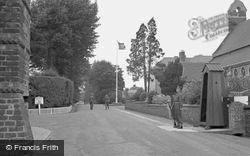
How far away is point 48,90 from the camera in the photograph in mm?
26484

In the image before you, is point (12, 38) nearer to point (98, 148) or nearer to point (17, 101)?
point (17, 101)

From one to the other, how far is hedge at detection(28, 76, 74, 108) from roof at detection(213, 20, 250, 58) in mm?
31753

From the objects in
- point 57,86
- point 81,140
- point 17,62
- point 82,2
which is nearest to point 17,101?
point 17,62

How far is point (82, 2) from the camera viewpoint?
1384 inches

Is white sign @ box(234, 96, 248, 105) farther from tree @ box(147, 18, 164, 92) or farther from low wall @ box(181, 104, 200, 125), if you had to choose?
tree @ box(147, 18, 164, 92)

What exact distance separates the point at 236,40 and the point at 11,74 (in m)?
54.3

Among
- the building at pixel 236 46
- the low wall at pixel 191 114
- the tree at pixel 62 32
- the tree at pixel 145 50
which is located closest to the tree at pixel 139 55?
the tree at pixel 145 50

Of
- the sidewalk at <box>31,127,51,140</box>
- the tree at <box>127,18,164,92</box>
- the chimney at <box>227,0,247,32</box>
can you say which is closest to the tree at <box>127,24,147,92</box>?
the tree at <box>127,18,164,92</box>

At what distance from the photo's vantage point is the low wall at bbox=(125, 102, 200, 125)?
60.6ft

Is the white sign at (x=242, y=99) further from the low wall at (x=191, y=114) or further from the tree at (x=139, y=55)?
the tree at (x=139, y=55)

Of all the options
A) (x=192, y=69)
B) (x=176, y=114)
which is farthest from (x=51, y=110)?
(x=192, y=69)

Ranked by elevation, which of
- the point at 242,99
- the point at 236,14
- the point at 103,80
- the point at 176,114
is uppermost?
the point at 236,14

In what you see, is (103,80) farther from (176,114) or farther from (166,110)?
(176,114)

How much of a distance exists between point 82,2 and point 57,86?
1155 centimetres
